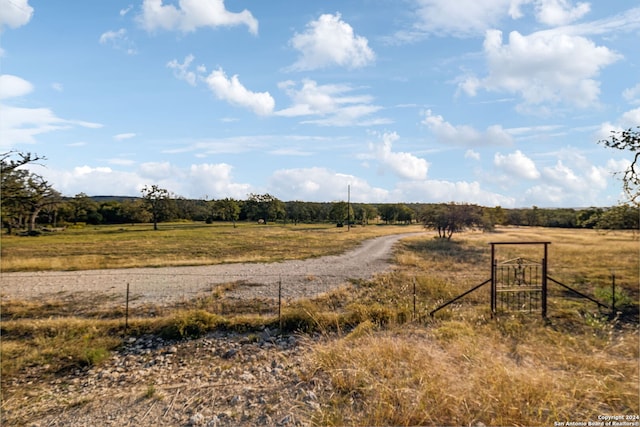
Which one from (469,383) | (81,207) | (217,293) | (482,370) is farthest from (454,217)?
(81,207)

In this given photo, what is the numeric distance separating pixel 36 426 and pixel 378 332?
729 centimetres

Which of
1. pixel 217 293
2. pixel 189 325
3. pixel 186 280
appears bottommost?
pixel 186 280

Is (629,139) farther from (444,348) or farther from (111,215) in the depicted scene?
(111,215)

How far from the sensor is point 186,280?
58.0 ft

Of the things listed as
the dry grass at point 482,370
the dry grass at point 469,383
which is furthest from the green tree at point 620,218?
the dry grass at point 469,383

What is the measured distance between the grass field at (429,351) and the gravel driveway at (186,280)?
5.72ft

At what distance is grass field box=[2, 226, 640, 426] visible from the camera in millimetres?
4949

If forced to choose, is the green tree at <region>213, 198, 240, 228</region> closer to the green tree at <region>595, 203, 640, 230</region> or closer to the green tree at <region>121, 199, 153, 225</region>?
the green tree at <region>121, 199, 153, 225</region>

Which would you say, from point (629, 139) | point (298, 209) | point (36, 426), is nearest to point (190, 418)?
point (36, 426)

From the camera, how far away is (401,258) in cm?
2616

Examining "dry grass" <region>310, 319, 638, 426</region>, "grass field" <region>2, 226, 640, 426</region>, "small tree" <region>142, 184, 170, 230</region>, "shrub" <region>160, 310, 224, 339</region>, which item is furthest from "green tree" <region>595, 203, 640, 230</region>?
"small tree" <region>142, 184, 170, 230</region>

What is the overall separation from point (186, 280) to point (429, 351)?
1407 centimetres

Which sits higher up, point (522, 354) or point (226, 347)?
point (522, 354)

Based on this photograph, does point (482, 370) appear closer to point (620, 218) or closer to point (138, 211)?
point (620, 218)
